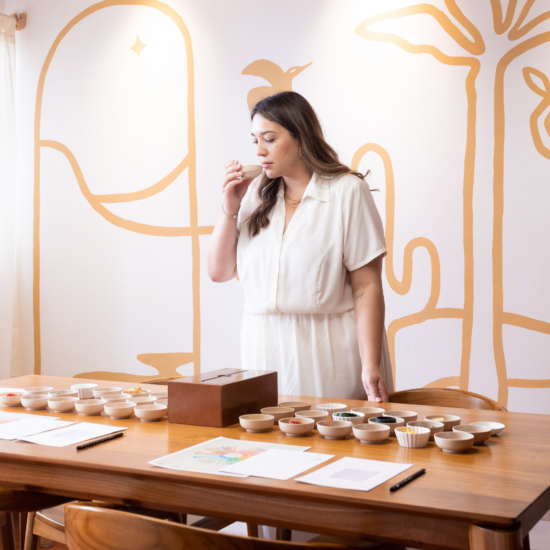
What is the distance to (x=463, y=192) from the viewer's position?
3.09 metres

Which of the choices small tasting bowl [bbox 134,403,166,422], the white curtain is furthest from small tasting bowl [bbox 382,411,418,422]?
the white curtain

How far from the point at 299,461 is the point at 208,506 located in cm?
20

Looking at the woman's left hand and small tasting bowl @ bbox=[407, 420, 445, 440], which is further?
the woman's left hand

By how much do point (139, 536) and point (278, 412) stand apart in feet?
2.16

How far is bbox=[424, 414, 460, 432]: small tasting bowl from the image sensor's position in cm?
149

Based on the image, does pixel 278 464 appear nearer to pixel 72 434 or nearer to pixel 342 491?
pixel 342 491

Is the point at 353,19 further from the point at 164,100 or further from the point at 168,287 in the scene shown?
the point at 168,287

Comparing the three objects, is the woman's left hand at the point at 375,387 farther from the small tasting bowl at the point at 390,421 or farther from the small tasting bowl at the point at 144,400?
the small tasting bowl at the point at 144,400

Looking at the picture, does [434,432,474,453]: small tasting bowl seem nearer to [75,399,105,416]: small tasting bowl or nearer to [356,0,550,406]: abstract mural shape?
[75,399,105,416]: small tasting bowl

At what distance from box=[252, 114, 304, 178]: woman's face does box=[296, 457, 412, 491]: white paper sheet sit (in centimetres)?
120

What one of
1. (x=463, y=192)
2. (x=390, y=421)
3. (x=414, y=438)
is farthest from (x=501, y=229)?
(x=414, y=438)

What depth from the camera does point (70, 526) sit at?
41.9 inches

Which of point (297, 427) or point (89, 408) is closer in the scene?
point (297, 427)

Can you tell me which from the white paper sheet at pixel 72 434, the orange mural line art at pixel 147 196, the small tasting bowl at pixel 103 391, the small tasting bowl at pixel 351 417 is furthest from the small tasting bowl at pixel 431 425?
the orange mural line art at pixel 147 196
